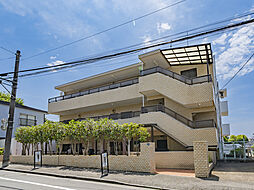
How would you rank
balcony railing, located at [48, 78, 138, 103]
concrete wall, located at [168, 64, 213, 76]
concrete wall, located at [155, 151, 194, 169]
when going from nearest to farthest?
concrete wall, located at [155, 151, 194, 169], concrete wall, located at [168, 64, 213, 76], balcony railing, located at [48, 78, 138, 103]

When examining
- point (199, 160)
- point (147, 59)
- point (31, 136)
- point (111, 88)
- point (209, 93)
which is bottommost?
point (199, 160)

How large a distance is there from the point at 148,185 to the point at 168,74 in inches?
397

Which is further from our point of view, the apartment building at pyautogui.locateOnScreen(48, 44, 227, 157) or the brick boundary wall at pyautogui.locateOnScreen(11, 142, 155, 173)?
the apartment building at pyautogui.locateOnScreen(48, 44, 227, 157)

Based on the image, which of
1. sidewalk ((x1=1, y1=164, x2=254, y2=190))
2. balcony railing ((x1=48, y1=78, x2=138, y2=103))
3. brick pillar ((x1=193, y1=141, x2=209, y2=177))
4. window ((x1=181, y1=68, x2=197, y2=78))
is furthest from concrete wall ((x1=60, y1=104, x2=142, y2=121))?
brick pillar ((x1=193, y1=141, x2=209, y2=177))

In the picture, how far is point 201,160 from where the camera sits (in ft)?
34.4

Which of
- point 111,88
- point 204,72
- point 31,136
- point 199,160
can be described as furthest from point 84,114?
point 199,160

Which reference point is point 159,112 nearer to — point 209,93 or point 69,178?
point 209,93

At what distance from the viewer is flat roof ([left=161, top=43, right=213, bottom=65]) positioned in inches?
631

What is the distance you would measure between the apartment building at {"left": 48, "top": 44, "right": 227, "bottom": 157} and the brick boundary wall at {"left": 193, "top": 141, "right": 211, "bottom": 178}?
433cm

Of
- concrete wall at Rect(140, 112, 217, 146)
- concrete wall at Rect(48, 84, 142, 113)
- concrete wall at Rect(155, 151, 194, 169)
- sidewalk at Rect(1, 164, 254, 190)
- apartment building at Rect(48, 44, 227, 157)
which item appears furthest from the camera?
concrete wall at Rect(48, 84, 142, 113)

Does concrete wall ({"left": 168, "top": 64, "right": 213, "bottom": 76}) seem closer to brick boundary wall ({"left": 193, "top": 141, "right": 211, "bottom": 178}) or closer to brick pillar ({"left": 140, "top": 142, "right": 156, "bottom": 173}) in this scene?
brick boundary wall ({"left": 193, "top": 141, "right": 211, "bottom": 178})

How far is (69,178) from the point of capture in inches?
436

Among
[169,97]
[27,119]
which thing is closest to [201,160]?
[169,97]

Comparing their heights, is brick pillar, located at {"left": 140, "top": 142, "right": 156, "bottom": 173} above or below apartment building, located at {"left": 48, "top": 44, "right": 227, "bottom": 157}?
below
